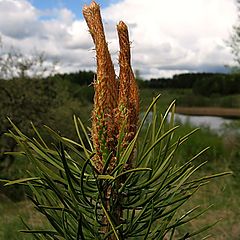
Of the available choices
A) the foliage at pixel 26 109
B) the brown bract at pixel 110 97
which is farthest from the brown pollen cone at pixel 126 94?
the foliage at pixel 26 109

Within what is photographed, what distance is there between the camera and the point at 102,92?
104 centimetres

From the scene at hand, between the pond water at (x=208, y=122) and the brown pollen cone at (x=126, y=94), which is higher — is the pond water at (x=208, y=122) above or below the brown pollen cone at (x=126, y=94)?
below

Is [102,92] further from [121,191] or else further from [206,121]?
[206,121]

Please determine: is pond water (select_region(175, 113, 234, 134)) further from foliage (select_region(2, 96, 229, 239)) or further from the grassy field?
foliage (select_region(2, 96, 229, 239))

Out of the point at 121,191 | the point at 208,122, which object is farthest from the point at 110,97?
the point at 208,122

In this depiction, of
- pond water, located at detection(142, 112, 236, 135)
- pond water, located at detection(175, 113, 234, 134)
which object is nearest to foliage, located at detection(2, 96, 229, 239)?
pond water, located at detection(142, 112, 236, 135)

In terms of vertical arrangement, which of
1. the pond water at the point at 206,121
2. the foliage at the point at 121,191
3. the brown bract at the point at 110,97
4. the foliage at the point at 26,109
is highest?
the brown bract at the point at 110,97

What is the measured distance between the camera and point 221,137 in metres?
20.0

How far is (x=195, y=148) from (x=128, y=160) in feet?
56.8

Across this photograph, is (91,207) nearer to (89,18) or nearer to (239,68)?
(89,18)

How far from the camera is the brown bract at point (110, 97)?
1.03 metres

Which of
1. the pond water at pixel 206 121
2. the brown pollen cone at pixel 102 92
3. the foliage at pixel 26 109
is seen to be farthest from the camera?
the pond water at pixel 206 121

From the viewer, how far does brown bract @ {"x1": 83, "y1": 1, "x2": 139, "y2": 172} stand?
1.03 metres

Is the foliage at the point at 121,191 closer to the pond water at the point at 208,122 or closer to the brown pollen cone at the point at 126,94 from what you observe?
the brown pollen cone at the point at 126,94
